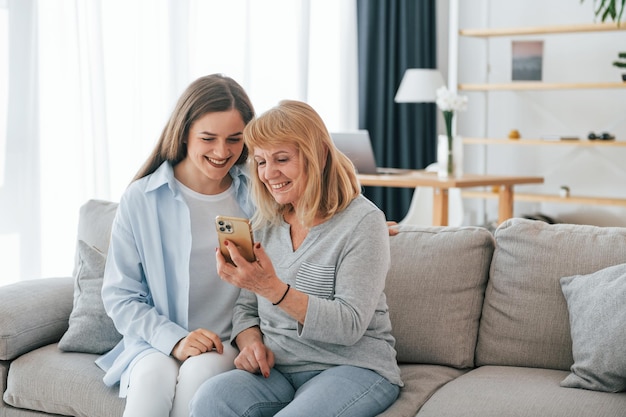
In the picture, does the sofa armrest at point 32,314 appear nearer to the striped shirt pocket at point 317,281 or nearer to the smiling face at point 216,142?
the smiling face at point 216,142

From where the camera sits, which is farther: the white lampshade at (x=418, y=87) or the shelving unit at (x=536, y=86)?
the white lampshade at (x=418, y=87)

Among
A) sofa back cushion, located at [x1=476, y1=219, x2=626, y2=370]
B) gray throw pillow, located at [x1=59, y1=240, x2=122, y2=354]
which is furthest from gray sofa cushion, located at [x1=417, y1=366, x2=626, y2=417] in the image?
gray throw pillow, located at [x1=59, y1=240, x2=122, y2=354]

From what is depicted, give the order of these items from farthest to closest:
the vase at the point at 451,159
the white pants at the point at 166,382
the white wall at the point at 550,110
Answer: the white wall at the point at 550,110 → the vase at the point at 451,159 → the white pants at the point at 166,382

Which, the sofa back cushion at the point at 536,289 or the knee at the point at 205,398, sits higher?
the sofa back cushion at the point at 536,289

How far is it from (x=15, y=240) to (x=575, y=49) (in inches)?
154

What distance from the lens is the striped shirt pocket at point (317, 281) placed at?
1.94 m

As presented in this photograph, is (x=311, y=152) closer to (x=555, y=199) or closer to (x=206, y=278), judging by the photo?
(x=206, y=278)

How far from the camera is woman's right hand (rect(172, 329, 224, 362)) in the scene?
204 centimetres

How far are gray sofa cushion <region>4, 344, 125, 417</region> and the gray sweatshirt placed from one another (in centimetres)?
48

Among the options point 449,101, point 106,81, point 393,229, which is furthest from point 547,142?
point 393,229

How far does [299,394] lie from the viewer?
6.16 feet

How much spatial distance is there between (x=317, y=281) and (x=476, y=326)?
1.96ft

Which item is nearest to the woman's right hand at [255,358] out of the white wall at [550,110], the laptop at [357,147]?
the laptop at [357,147]

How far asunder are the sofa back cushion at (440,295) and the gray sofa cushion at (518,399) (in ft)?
0.56
